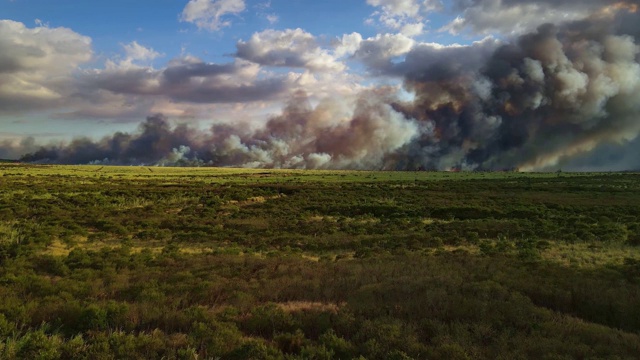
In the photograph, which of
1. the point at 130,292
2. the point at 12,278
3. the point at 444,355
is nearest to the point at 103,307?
the point at 130,292

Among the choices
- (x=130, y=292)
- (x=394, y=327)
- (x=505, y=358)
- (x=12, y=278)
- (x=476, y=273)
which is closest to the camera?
(x=505, y=358)

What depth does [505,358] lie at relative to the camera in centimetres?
945

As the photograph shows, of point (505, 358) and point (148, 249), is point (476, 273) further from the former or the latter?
point (148, 249)

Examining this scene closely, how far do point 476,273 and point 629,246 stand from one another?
48.6 ft

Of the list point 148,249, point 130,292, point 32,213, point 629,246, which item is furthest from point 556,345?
point 32,213

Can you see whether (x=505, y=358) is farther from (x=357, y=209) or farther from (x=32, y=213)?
(x=32, y=213)

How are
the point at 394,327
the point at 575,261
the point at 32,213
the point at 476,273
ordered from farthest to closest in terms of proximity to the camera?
1. the point at 32,213
2. the point at 575,261
3. the point at 476,273
4. the point at 394,327

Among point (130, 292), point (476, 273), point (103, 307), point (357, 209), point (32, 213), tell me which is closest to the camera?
point (103, 307)

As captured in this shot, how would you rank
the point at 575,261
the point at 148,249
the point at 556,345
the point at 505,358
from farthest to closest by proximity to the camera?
the point at 148,249 < the point at 575,261 < the point at 556,345 < the point at 505,358

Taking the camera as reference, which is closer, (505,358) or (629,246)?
(505,358)

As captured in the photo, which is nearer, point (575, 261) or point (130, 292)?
point (130, 292)

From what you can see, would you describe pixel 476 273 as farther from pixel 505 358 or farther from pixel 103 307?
pixel 103 307

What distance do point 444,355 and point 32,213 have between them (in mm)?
43067

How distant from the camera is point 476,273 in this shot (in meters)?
17.5
